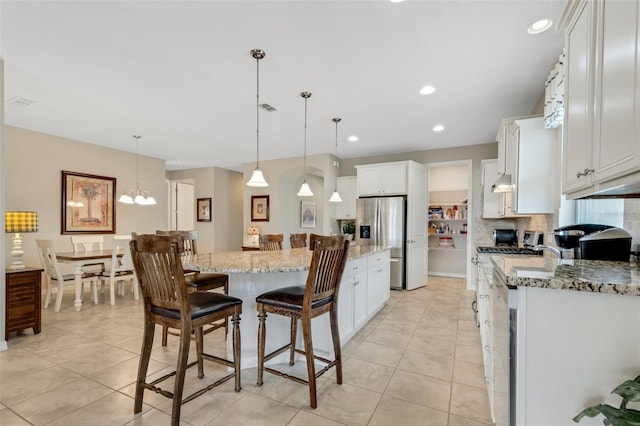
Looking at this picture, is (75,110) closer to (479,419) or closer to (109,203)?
(109,203)

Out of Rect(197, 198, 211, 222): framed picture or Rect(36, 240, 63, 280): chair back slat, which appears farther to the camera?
Rect(197, 198, 211, 222): framed picture

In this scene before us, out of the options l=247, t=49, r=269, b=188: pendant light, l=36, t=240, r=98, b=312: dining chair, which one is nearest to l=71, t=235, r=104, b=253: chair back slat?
l=36, t=240, r=98, b=312: dining chair

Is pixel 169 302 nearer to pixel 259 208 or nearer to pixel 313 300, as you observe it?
pixel 313 300

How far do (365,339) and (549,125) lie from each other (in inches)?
98.3

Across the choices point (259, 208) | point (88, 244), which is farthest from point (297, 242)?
point (88, 244)

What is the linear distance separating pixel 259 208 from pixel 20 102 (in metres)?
4.19

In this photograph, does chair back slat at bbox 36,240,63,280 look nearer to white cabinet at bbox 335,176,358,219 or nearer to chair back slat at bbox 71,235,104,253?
chair back slat at bbox 71,235,104,253

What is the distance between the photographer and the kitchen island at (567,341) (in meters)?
0.99

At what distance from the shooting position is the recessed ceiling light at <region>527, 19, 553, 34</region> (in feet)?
6.76

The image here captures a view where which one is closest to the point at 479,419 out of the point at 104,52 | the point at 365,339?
the point at 365,339

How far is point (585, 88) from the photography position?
1.41 metres

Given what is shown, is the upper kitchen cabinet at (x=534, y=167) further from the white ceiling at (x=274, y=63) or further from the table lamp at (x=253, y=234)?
the table lamp at (x=253, y=234)

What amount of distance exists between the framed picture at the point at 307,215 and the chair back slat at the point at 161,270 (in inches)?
220

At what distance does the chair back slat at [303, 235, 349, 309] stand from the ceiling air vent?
13.4ft
